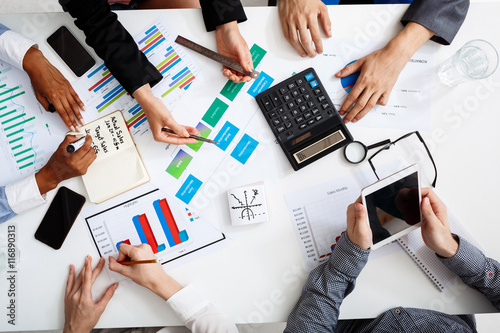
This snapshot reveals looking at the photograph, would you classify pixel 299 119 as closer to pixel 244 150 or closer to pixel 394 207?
pixel 244 150

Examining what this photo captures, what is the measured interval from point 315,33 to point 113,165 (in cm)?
70

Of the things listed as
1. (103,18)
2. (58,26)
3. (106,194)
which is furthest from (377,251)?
(58,26)

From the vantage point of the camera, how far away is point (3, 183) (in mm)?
1018

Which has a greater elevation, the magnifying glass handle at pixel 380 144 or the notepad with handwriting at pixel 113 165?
the magnifying glass handle at pixel 380 144

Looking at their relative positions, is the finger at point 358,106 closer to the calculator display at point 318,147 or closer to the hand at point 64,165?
the calculator display at point 318,147

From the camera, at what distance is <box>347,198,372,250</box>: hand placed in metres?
0.86

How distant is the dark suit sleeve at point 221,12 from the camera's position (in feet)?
3.18

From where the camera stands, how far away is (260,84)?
3.27 feet

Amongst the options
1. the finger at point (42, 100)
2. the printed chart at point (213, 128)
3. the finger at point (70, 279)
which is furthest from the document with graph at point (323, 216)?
the finger at point (42, 100)

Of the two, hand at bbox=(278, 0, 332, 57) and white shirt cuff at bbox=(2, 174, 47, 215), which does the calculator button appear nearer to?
hand at bbox=(278, 0, 332, 57)

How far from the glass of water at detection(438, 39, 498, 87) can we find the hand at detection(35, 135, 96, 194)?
1.03 m

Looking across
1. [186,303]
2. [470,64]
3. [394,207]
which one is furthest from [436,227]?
[186,303]

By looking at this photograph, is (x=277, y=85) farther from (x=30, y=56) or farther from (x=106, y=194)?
(x=30, y=56)

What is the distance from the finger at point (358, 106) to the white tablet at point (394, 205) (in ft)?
0.69
